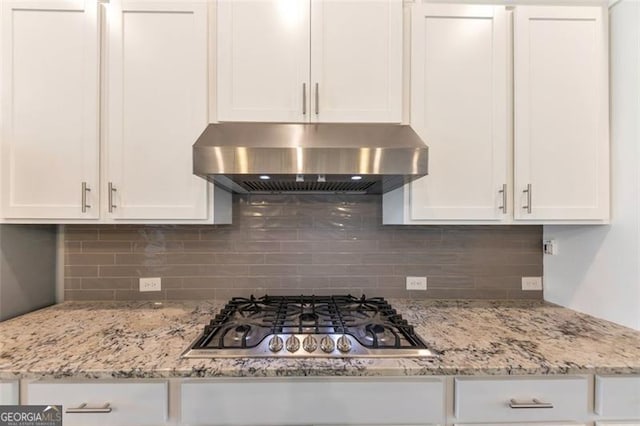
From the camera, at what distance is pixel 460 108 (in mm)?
1439

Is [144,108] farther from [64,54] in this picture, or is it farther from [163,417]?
[163,417]

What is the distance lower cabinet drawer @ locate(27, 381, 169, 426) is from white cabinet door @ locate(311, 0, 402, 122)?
1.26m

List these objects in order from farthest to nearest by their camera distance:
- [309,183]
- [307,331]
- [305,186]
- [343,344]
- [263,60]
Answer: [305,186] < [309,183] < [263,60] < [307,331] < [343,344]

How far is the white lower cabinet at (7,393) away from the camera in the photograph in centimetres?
100

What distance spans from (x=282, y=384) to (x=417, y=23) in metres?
1.65

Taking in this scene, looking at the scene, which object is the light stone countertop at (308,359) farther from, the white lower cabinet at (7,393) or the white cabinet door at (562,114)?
the white cabinet door at (562,114)

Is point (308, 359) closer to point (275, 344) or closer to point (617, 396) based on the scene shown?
point (275, 344)

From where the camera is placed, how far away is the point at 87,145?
141cm

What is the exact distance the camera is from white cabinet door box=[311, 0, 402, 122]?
1.39 metres

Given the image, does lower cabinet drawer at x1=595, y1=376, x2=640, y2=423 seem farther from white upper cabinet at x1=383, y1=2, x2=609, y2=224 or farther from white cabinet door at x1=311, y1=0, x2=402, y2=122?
white cabinet door at x1=311, y1=0, x2=402, y2=122

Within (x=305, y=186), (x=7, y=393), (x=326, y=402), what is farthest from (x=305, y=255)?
(x=7, y=393)

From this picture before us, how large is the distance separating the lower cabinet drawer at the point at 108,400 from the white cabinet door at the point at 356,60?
1257 millimetres

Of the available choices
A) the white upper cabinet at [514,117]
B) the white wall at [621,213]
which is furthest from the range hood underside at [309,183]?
the white wall at [621,213]

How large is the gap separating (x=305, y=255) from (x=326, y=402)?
87 cm
